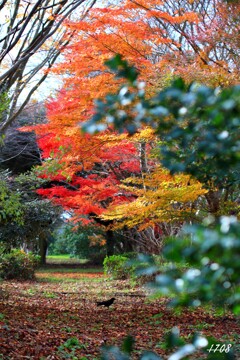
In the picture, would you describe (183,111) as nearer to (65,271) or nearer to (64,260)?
(65,271)

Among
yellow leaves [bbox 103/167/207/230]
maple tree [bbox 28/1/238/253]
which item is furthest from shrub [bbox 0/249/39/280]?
yellow leaves [bbox 103/167/207/230]

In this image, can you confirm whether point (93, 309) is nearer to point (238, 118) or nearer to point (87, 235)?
point (238, 118)

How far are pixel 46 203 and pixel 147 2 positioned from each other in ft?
28.8

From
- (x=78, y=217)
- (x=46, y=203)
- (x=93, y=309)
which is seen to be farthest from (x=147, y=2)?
(x=78, y=217)

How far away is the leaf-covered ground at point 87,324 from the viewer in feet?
19.3

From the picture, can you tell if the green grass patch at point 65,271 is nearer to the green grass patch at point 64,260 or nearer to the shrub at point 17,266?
the green grass patch at point 64,260

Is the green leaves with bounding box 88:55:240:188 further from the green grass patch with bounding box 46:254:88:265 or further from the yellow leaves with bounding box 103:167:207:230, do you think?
the green grass patch with bounding box 46:254:88:265

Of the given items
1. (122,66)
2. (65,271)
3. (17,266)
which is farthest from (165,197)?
(65,271)

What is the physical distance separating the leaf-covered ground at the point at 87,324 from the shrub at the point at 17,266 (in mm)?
4612

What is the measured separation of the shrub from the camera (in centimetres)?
1691

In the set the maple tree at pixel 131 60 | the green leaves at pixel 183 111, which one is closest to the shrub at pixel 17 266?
the maple tree at pixel 131 60

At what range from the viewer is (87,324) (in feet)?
26.7

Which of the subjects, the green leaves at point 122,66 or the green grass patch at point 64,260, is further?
the green grass patch at point 64,260

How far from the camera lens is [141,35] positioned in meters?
10.1
